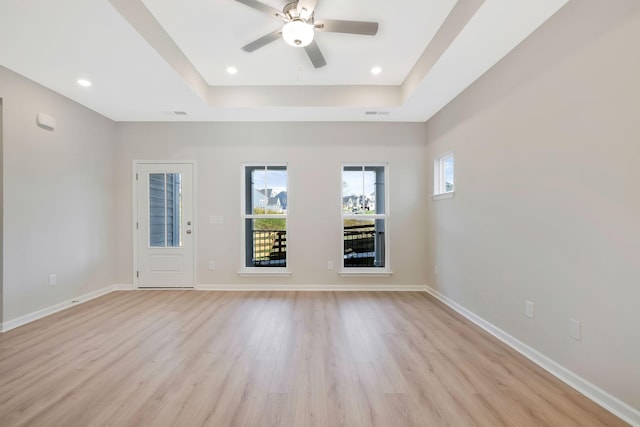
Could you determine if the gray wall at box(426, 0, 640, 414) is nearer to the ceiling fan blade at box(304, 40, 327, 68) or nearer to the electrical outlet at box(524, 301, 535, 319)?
the electrical outlet at box(524, 301, 535, 319)

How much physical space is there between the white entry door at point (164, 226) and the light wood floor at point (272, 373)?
1077 mm

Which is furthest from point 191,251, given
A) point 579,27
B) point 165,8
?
point 579,27

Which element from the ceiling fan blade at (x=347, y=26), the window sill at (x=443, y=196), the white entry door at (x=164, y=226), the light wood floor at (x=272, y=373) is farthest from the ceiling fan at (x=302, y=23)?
the white entry door at (x=164, y=226)

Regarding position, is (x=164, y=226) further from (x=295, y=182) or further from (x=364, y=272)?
(x=364, y=272)

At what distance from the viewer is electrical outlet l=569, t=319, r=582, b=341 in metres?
1.83

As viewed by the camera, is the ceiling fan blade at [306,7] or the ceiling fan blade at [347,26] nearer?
the ceiling fan blade at [306,7]

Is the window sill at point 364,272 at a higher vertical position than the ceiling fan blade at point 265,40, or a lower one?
lower

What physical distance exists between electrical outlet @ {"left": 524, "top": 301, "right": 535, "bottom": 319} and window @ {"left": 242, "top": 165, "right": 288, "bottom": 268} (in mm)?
3219

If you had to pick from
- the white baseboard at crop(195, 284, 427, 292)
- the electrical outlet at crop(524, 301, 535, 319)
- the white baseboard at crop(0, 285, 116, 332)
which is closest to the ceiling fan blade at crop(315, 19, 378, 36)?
the electrical outlet at crop(524, 301, 535, 319)

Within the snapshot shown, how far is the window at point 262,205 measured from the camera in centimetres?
445

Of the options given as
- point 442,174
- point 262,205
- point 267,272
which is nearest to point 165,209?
point 262,205

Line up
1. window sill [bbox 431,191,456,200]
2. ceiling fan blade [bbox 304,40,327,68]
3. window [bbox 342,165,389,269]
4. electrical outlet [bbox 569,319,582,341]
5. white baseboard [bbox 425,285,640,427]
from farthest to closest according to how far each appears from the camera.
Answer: window [bbox 342,165,389,269]
window sill [bbox 431,191,456,200]
ceiling fan blade [bbox 304,40,327,68]
electrical outlet [bbox 569,319,582,341]
white baseboard [bbox 425,285,640,427]

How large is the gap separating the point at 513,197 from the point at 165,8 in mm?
3538

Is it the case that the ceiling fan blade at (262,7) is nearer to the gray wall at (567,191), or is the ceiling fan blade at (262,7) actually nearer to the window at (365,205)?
the gray wall at (567,191)
